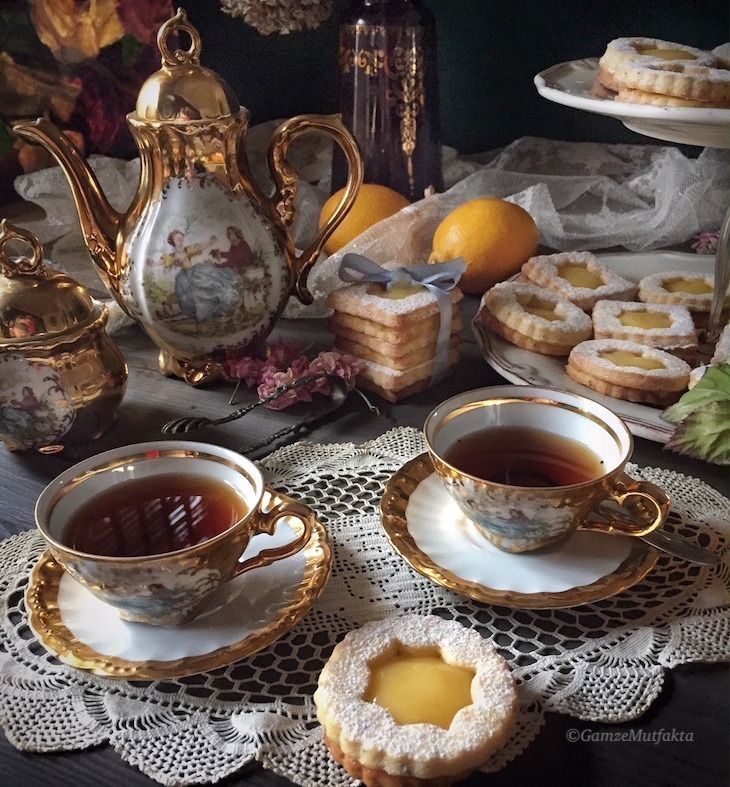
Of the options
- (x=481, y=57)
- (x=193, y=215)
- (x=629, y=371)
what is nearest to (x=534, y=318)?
(x=629, y=371)

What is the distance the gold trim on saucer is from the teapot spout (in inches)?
14.9

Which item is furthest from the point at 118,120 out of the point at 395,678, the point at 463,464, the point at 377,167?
the point at 395,678

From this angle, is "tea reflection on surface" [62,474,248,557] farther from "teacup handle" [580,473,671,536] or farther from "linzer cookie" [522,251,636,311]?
"linzer cookie" [522,251,636,311]

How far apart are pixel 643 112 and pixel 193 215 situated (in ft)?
1.29

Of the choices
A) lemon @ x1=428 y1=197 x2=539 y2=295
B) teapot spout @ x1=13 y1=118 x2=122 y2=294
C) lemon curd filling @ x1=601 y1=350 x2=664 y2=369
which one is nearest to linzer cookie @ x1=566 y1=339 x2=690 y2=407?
lemon curd filling @ x1=601 y1=350 x2=664 y2=369

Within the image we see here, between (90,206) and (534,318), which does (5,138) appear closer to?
(90,206)

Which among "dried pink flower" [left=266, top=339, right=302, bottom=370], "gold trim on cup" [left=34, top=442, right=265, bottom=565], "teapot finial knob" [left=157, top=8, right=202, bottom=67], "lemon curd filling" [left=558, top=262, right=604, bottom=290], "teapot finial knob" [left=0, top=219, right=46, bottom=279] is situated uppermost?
"teapot finial knob" [left=157, top=8, right=202, bottom=67]

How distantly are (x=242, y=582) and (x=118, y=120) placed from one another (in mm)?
820

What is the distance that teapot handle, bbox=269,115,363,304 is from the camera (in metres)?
0.79

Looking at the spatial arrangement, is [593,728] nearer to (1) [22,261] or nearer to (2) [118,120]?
(1) [22,261]

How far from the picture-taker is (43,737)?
449 millimetres

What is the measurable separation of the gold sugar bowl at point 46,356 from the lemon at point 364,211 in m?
0.38

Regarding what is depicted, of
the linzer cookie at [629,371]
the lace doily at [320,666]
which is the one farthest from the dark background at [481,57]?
the lace doily at [320,666]

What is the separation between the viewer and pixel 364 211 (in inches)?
40.2
